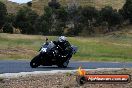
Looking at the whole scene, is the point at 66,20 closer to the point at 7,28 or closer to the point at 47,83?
the point at 7,28

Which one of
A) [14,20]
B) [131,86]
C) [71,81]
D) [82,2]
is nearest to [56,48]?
[71,81]

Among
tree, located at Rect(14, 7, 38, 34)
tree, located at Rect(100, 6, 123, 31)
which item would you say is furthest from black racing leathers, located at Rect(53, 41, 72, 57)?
tree, located at Rect(100, 6, 123, 31)

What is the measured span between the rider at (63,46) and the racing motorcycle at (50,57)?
3.2 inches

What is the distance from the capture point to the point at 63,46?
25.0 meters

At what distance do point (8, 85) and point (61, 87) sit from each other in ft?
5.43

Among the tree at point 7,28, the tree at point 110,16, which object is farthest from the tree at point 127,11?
the tree at point 7,28

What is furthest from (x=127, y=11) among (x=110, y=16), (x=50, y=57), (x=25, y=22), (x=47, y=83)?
(x=47, y=83)

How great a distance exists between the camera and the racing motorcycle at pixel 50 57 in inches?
972

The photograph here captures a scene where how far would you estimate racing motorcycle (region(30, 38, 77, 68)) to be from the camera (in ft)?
81.0

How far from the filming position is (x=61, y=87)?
1609 centimetres

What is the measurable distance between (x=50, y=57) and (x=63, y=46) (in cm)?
82

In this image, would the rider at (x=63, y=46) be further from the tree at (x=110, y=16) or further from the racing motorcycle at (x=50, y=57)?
the tree at (x=110, y=16)

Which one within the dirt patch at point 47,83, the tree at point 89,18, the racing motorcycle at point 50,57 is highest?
the dirt patch at point 47,83

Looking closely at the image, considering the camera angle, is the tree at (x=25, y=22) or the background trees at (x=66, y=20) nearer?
the tree at (x=25, y=22)
